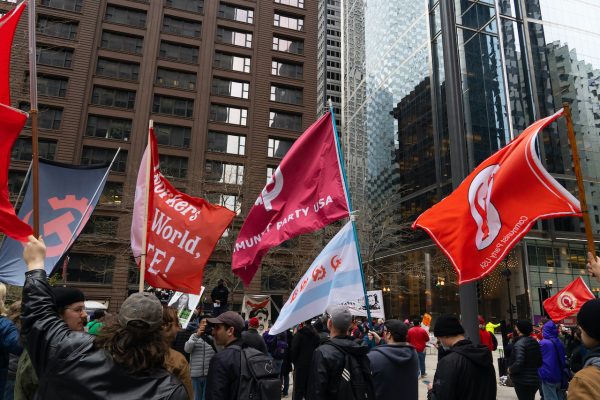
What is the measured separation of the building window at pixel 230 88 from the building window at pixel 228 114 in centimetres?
135

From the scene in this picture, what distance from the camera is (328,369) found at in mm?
3912

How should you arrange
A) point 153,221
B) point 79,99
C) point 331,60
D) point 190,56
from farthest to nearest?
point 331,60, point 190,56, point 79,99, point 153,221

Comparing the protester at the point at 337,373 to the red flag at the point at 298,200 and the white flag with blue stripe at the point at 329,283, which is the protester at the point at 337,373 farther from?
the red flag at the point at 298,200

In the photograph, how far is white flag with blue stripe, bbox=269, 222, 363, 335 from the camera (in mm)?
5031

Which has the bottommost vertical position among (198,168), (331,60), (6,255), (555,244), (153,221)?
(6,255)

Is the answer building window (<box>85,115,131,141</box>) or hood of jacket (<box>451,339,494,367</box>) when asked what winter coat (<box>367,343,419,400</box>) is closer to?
hood of jacket (<box>451,339,494,367</box>)

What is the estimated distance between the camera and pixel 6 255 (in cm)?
615

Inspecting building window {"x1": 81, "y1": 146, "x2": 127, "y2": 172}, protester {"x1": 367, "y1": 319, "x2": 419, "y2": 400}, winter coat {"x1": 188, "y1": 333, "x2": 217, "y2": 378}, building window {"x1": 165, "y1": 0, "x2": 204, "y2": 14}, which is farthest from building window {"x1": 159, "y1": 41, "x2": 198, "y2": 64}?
protester {"x1": 367, "y1": 319, "x2": 419, "y2": 400}

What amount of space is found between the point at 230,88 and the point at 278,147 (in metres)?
7.75

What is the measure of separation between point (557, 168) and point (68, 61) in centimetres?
4612

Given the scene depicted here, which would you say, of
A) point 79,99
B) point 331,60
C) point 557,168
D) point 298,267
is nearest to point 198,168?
point 79,99

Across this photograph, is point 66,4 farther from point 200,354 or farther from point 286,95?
point 200,354

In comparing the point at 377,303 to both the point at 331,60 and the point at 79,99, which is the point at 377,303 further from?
the point at 331,60

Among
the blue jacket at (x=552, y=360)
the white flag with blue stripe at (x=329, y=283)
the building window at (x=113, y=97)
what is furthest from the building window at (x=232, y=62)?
the white flag with blue stripe at (x=329, y=283)
